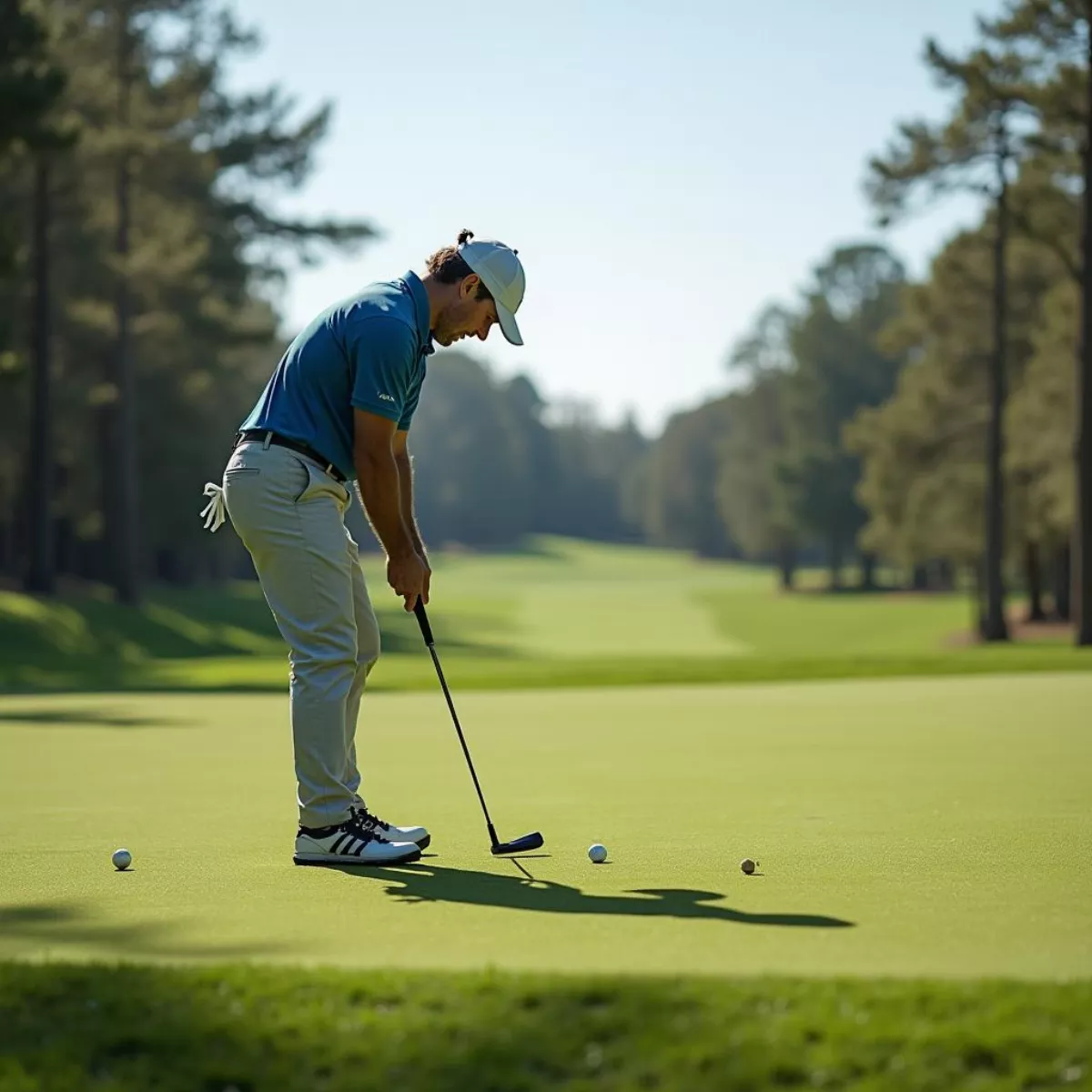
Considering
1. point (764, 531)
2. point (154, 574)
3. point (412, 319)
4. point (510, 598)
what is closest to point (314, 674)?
point (412, 319)

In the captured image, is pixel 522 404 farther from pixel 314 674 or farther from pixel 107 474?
pixel 314 674

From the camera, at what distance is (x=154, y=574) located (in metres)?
62.0

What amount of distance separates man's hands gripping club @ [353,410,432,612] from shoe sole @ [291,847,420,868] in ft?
2.71

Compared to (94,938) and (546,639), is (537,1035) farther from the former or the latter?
(546,639)

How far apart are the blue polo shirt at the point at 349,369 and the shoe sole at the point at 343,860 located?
127cm

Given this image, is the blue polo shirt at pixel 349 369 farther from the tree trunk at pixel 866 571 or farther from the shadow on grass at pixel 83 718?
the tree trunk at pixel 866 571

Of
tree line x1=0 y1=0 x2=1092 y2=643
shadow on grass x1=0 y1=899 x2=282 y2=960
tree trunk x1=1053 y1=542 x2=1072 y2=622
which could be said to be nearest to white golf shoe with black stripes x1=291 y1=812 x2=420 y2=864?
shadow on grass x1=0 y1=899 x2=282 y2=960

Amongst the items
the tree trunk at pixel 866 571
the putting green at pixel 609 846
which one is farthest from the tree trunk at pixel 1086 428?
the tree trunk at pixel 866 571

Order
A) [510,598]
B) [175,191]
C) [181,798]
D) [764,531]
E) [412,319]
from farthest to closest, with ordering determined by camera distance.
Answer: [764,531] < [510,598] < [175,191] < [181,798] < [412,319]

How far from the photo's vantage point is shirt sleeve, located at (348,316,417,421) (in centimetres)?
571

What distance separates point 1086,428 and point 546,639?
76.5 feet

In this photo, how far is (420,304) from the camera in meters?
5.93

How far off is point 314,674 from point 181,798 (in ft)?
6.69

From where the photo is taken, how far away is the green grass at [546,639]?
68.1 ft
